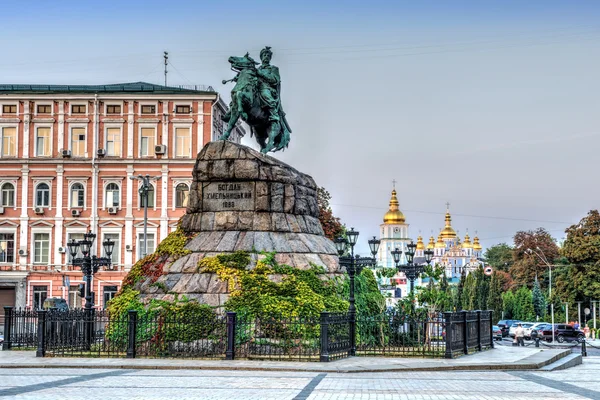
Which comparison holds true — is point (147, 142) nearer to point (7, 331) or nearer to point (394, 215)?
point (7, 331)

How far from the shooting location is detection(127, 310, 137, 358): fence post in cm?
2172

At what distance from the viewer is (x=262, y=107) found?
27766 mm

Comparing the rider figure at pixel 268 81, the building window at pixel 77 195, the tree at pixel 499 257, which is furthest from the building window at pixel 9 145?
the tree at pixel 499 257

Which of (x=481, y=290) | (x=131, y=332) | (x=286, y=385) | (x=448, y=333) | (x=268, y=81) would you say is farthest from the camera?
(x=481, y=290)

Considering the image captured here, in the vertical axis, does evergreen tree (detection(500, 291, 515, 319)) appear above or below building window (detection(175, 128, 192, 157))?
below

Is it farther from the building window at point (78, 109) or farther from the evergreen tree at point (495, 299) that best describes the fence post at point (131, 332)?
the evergreen tree at point (495, 299)

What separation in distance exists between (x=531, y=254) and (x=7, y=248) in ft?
181

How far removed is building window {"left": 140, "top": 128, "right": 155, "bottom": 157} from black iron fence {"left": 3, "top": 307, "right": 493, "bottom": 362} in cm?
3672

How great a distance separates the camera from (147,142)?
6022 centimetres

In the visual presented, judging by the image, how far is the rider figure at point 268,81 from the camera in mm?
27453

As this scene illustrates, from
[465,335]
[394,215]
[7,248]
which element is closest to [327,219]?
[7,248]

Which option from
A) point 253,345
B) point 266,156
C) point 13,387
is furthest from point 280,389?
point 266,156

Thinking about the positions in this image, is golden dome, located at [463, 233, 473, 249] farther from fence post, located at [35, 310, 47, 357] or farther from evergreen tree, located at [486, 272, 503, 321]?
fence post, located at [35, 310, 47, 357]

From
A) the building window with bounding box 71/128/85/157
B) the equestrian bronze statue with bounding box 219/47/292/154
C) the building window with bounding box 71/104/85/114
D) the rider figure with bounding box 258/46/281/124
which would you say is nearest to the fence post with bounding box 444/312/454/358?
the equestrian bronze statue with bounding box 219/47/292/154
